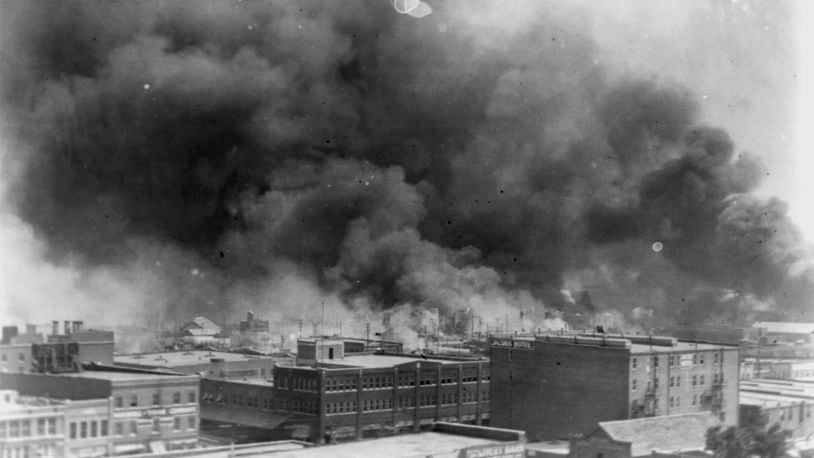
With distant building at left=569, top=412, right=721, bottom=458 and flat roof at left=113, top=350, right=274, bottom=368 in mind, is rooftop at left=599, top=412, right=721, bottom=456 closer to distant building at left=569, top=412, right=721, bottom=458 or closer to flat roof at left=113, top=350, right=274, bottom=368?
distant building at left=569, top=412, right=721, bottom=458

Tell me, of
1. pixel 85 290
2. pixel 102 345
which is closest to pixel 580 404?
pixel 102 345

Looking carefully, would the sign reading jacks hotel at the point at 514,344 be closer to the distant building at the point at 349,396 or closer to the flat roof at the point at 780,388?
the distant building at the point at 349,396

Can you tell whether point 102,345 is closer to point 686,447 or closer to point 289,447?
point 289,447

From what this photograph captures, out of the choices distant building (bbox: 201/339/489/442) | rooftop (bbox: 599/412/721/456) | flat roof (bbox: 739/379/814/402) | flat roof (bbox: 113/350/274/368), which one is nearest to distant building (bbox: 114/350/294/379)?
flat roof (bbox: 113/350/274/368)

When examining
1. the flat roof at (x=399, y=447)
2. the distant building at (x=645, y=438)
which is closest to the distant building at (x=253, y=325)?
the flat roof at (x=399, y=447)

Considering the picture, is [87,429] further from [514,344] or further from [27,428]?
[514,344]

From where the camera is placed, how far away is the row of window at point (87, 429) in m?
19.4

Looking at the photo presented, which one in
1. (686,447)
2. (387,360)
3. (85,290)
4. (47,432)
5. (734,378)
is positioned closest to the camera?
(47,432)

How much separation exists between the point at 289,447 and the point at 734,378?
49.1 ft

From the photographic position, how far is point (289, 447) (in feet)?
85.0

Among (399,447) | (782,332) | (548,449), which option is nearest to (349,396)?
(548,449)

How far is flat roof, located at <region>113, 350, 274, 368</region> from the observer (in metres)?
35.0

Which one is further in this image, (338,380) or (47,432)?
(338,380)

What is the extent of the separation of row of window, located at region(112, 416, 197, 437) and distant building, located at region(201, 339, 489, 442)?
9.36 meters
